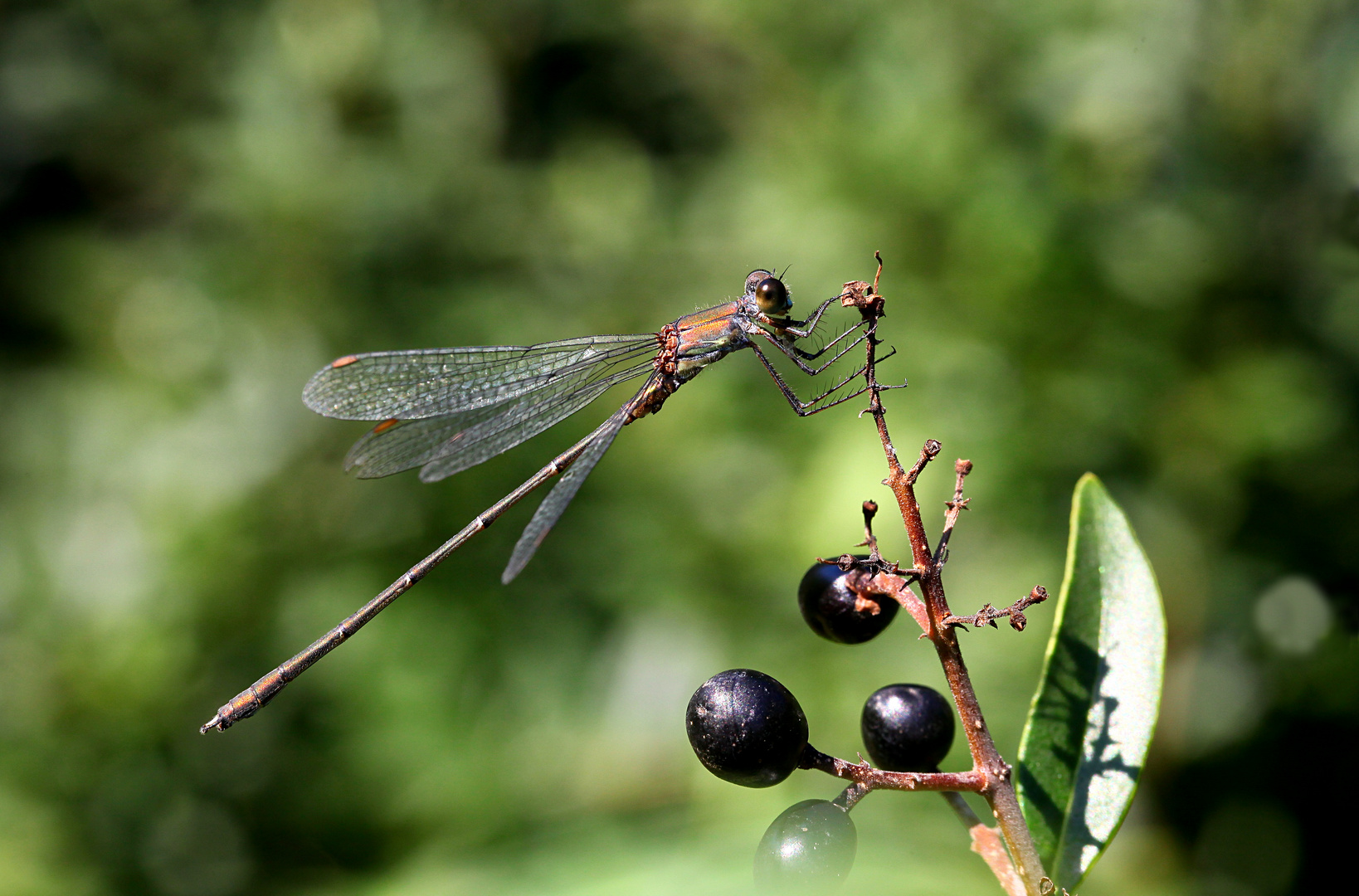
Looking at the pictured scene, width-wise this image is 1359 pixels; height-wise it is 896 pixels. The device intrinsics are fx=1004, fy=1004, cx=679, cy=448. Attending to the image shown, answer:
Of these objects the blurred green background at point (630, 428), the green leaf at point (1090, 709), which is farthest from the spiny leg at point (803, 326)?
the green leaf at point (1090, 709)

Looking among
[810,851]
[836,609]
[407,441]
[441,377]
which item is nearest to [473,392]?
Answer: [441,377]

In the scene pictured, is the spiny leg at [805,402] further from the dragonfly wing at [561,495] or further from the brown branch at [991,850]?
the brown branch at [991,850]

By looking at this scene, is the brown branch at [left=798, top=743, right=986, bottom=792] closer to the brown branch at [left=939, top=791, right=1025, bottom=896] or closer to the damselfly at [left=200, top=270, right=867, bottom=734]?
the brown branch at [left=939, top=791, right=1025, bottom=896]

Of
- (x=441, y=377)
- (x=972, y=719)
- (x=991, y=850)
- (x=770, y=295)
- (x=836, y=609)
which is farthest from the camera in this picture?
(x=441, y=377)

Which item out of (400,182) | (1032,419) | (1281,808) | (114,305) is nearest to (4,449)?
(114,305)

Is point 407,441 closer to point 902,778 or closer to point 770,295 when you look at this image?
point 770,295

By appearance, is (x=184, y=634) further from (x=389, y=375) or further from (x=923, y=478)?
(x=923, y=478)
